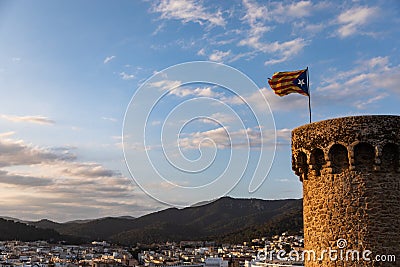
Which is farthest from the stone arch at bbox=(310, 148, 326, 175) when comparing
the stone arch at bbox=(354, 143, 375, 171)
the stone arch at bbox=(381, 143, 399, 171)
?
the stone arch at bbox=(381, 143, 399, 171)

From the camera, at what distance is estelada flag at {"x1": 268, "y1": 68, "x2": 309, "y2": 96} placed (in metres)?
11.1

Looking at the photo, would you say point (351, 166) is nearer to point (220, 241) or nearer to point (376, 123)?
point (376, 123)

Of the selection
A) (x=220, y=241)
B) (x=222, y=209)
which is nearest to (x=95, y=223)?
(x=222, y=209)

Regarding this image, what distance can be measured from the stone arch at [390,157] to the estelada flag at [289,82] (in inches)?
110

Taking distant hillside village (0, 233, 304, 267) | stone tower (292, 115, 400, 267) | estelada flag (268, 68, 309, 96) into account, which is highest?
estelada flag (268, 68, 309, 96)

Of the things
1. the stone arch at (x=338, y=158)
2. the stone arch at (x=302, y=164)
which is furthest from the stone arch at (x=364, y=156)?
the stone arch at (x=302, y=164)

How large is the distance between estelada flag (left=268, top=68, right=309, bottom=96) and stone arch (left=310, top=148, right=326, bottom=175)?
85.8 inches

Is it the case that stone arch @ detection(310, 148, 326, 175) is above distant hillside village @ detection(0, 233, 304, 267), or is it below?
above

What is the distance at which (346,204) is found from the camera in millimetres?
8773

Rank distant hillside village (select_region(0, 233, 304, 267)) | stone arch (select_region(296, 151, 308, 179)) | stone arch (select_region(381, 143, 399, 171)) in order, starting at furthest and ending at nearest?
distant hillside village (select_region(0, 233, 304, 267)), stone arch (select_region(296, 151, 308, 179)), stone arch (select_region(381, 143, 399, 171))

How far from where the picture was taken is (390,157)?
345 inches

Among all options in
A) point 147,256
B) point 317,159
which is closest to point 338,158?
point 317,159

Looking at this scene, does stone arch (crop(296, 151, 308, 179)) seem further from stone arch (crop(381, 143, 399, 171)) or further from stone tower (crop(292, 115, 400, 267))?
stone arch (crop(381, 143, 399, 171))

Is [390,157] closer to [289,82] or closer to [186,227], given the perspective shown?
[289,82]
